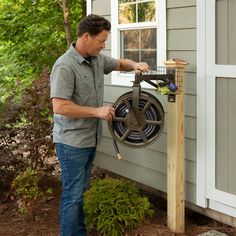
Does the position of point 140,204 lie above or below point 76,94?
below

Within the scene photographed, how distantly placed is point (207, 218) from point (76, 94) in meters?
1.75

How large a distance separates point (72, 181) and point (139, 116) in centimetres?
73

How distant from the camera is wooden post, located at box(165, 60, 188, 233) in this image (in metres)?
3.65

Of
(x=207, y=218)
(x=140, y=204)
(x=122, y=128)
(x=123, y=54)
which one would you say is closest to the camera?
(x=122, y=128)

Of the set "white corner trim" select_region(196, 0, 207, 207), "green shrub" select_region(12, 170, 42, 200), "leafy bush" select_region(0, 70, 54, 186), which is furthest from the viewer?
"leafy bush" select_region(0, 70, 54, 186)

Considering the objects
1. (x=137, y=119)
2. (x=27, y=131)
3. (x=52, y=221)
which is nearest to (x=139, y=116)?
(x=137, y=119)

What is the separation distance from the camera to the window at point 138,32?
4164mm

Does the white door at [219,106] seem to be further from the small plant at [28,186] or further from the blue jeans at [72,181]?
the small plant at [28,186]

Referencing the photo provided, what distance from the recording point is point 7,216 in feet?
15.9

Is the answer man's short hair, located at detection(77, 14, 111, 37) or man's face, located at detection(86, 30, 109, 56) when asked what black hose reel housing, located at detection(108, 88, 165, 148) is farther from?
man's short hair, located at detection(77, 14, 111, 37)

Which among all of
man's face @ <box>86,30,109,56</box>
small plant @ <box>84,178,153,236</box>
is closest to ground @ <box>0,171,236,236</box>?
small plant @ <box>84,178,153,236</box>

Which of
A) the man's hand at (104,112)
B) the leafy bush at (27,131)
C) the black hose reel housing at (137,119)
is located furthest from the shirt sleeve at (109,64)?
the leafy bush at (27,131)

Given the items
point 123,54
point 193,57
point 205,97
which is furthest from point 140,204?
point 123,54

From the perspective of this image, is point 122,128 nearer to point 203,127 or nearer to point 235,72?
point 203,127
